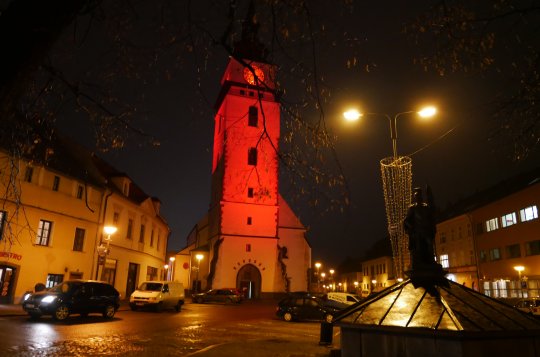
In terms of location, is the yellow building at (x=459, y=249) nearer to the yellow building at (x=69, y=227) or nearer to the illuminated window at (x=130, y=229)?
the illuminated window at (x=130, y=229)

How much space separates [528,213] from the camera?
35.6 metres

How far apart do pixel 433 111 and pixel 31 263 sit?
2267 centimetres

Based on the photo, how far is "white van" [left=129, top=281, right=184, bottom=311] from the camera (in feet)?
82.3

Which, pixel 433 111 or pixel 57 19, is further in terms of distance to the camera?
pixel 433 111

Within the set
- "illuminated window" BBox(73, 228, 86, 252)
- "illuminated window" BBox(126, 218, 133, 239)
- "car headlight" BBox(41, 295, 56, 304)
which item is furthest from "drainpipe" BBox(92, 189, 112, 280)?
"car headlight" BBox(41, 295, 56, 304)

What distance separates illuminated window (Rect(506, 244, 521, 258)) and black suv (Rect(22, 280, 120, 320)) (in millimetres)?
32512

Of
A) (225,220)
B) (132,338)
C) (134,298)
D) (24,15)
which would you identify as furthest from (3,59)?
(225,220)

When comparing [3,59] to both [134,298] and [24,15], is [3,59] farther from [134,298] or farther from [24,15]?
[134,298]

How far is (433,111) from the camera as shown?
545 inches

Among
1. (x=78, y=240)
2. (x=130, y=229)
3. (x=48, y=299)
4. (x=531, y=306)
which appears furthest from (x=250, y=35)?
(x=130, y=229)

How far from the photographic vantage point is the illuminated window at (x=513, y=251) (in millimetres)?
36875

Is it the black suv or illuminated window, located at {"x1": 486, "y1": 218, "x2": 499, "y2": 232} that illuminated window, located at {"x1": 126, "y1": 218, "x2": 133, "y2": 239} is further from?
illuminated window, located at {"x1": 486, "y1": 218, "x2": 499, "y2": 232}

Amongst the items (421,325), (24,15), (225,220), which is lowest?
(421,325)

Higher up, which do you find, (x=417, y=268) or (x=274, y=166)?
(x=274, y=166)
